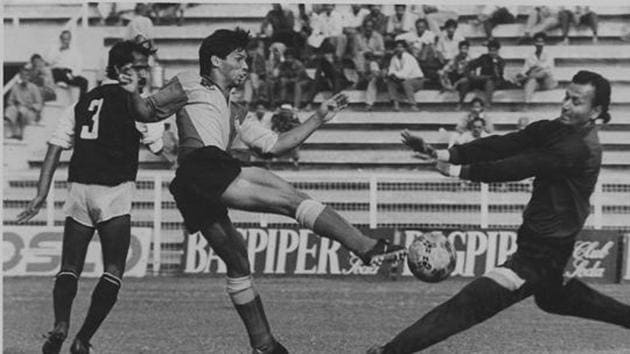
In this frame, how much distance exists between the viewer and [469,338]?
11555 mm

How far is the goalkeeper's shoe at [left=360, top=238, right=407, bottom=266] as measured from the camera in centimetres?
805

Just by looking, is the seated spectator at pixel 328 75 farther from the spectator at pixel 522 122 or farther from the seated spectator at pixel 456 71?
the spectator at pixel 522 122

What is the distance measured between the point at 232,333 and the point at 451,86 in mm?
11607

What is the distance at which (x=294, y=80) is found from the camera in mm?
22781

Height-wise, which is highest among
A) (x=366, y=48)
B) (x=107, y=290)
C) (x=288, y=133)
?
(x=366, y=48)

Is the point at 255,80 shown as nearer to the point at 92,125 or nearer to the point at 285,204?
the point at 92,125

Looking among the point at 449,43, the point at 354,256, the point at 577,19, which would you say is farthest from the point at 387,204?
the point at 577,19

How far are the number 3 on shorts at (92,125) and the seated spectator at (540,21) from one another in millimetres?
14752

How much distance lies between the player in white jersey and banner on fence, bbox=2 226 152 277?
10434 mm

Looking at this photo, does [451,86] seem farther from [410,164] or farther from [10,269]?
[10,269]

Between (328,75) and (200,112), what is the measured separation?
46.2 ft

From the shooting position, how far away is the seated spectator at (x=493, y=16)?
2361 cm

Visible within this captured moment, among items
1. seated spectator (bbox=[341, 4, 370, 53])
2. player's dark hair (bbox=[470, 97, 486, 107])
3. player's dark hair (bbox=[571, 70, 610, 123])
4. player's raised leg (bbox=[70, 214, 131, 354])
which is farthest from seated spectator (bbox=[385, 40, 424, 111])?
player's dark hair (bbox=[571, 70, 610, 123])

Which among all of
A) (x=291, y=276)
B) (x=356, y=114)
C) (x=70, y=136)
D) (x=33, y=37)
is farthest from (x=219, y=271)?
(x=70, y=136)
